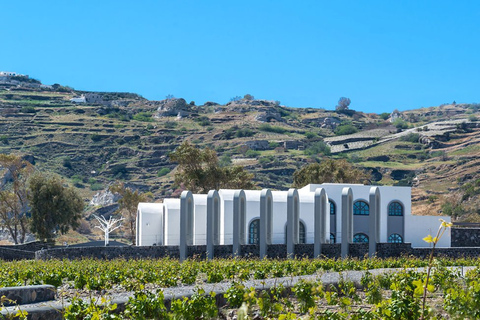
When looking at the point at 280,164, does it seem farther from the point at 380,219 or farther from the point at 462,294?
the point at 462,294

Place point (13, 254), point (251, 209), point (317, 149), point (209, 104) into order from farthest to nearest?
point (209, 104) → point (317, 149) → point (13, 254) → point (251, 209)

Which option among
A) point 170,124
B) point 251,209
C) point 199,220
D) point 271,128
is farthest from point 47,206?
point 271,128

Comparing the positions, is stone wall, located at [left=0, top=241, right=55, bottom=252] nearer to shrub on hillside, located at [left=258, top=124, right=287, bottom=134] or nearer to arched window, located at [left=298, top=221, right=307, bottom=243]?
arched window, located at [left=298, top=221, right=307, bottom=243]

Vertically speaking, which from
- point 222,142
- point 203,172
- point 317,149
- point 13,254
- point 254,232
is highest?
point 222,142

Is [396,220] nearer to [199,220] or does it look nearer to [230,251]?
[230,251]

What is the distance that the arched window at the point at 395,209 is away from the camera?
3862 cm

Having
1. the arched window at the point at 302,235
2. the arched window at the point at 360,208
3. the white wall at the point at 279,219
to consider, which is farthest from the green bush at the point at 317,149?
the white wall at the point at 279,219

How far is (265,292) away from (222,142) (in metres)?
115

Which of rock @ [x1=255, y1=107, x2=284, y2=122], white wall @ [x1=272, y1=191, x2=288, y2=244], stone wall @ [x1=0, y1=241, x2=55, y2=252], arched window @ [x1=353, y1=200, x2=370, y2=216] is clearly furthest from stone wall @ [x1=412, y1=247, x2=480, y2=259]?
rock @ [x1=255, y1=107, x2=284, y2=122]

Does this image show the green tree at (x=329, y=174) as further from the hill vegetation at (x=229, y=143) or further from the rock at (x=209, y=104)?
the rock at (x=209, y=104)

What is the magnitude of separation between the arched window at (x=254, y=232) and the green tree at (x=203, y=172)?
18.2 m

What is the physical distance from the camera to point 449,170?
Result: 4055 inches

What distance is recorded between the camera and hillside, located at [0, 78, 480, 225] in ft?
352

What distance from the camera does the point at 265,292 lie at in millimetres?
14031
